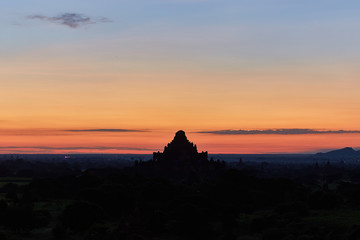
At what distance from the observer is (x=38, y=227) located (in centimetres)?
8194

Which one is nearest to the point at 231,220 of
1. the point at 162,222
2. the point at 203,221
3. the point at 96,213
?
the point at 203,221

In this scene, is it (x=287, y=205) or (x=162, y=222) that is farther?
(x=287, y=205)

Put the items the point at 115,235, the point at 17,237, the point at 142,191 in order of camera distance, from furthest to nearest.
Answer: the point at 142,191, the point at 17,237, the point at 115,235

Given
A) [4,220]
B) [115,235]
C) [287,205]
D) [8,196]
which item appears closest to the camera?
[115,235]

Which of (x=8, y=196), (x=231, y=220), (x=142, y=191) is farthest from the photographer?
(x=8, y=196)

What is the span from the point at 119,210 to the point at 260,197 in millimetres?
33767

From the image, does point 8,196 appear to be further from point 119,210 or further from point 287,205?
point 287,205

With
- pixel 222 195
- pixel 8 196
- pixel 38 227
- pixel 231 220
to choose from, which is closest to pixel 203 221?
pixel 231 220

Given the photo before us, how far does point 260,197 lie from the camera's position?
11712cm

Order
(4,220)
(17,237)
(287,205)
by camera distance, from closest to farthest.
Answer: (17,237), (4,220), (287,205)

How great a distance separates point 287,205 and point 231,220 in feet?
52.0

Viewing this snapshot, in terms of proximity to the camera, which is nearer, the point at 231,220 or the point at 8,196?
the point at 231,220

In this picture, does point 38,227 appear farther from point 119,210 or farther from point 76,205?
point 119,210

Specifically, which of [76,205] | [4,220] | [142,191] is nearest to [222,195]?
[142,191]
